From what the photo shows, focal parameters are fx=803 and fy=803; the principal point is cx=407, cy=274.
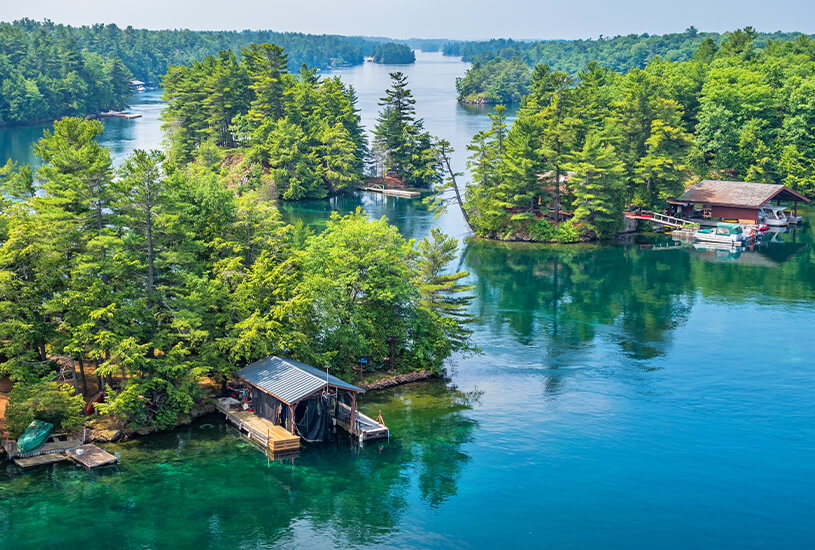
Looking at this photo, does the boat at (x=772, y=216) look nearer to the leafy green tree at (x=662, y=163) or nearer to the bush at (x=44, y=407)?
the leafy green tree at (x=662, y=163)

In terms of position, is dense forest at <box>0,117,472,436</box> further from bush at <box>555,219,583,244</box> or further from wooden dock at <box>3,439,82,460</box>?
bush at <box>555,219,583,244</box>

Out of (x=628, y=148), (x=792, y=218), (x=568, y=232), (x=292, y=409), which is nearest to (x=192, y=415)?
(x=292, y=409)

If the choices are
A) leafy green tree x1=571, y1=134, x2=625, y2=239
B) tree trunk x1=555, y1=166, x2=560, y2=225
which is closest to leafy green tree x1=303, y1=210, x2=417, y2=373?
leafy green tree x1=571, y1=134, x2=625, y2=239

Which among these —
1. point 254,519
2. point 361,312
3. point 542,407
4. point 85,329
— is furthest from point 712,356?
point 85,329

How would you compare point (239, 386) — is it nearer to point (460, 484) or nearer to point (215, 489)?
point (215, 489)

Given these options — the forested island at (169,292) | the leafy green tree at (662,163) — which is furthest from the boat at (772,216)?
the forested island at (169,292)

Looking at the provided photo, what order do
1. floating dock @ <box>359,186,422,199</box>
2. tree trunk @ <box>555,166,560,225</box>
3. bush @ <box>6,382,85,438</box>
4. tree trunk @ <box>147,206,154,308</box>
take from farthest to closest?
floating dock @ <box>359,186,422,199</box>
tree trunk @ <box>555,166,560,225</box>
tree trunk @ <box>147,206,154,308</box>
bush @ <box>6,382,85,438</box>
